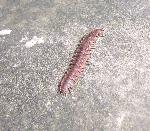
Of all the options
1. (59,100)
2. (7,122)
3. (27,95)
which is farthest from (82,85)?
(7,122)

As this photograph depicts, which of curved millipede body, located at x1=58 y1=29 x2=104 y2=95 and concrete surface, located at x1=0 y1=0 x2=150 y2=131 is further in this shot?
curved millipede body, located at x1=58 y1=29 x2=104 y2=95

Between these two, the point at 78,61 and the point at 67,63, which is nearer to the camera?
the point at 78,61

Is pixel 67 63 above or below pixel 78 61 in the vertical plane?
below

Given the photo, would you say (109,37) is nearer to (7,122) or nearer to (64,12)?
(64,12)

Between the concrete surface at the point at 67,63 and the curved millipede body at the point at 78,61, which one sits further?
the curved millipede body at the point at 78,61
